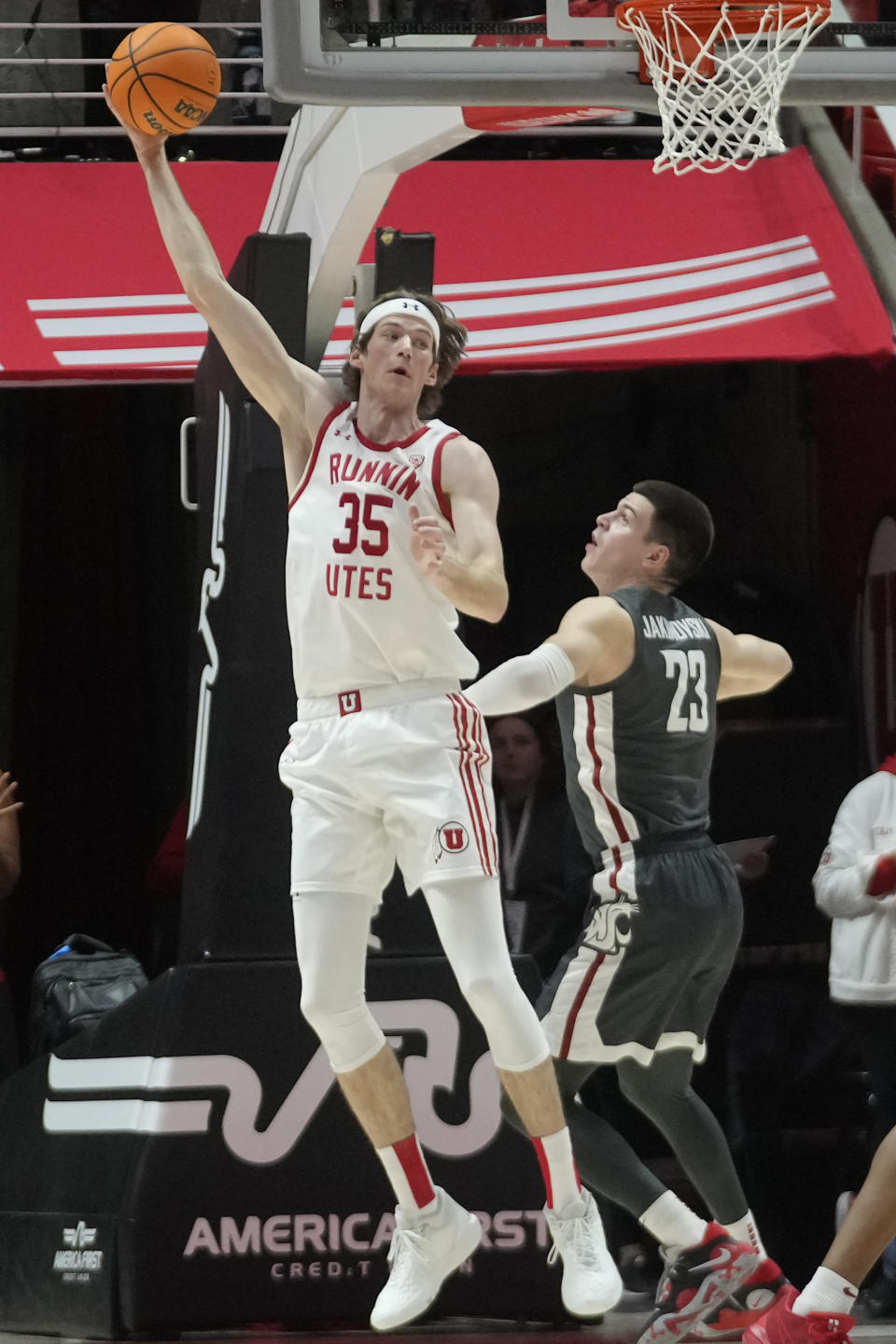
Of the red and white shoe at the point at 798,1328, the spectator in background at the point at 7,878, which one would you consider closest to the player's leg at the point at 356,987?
the red and white shoe at the point at 798,1328

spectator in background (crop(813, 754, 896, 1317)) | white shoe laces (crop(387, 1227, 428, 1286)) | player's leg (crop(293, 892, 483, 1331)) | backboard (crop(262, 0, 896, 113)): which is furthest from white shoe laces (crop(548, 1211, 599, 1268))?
backboard (crop(262, 0, 896, 113))

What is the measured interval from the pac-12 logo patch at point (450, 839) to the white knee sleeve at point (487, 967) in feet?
0.26

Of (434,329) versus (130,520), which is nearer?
(434,329)

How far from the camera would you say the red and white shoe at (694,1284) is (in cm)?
500

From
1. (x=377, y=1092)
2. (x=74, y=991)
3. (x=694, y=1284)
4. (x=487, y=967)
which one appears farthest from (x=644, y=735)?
(x=74, y=991)

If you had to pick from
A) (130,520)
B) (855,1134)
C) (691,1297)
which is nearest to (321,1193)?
(691,1297)

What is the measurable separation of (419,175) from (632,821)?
348 centimetres

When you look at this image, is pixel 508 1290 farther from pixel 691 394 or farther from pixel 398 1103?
pixel 691 394

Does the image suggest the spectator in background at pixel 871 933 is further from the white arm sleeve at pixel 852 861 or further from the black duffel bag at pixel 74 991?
the black duffel bag at pixel 74 991

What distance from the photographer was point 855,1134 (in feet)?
22.0

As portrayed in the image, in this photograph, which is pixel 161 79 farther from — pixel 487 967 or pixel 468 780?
pixel 487 967

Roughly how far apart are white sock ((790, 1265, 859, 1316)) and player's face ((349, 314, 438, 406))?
2.50 metres

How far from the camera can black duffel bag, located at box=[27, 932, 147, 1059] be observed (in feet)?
20.8

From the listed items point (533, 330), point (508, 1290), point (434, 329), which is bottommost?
point (508, 1290)
